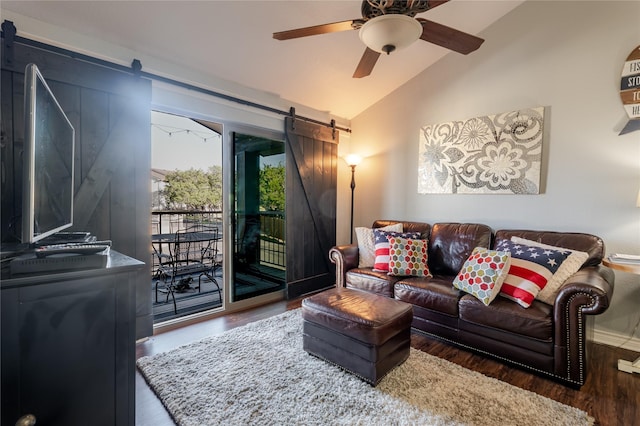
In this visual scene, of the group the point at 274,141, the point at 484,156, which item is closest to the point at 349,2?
the point at 274,141

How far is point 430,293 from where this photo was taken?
8.55 feet

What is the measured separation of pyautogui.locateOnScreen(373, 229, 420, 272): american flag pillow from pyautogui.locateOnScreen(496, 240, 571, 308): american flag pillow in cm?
105

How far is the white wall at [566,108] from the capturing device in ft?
8.34

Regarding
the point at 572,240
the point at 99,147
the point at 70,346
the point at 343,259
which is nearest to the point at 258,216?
the point at 343,259

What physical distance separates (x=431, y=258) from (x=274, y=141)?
228 centimetres

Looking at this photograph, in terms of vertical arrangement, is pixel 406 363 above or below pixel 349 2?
below

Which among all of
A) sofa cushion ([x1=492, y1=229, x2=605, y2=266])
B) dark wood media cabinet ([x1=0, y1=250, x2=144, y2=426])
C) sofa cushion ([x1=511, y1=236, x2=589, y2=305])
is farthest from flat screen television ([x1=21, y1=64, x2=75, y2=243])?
sofa cushion ([x1=492, y1=229, x2=605, y2=266])

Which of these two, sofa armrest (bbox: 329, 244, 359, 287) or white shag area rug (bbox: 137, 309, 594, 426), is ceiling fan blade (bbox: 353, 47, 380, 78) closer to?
sofa armrest (bbox: 329, 244, 359, 287)

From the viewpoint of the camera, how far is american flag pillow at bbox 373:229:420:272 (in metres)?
3.13

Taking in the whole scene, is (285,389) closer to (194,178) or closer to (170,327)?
(170,327)

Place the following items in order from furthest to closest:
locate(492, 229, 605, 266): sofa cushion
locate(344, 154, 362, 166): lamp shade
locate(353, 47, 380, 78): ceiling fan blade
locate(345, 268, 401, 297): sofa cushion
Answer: locate(344, 154, 362, 166): lamp shade < locate(345, 268, 401, 297): sofa cushion < locate(492, 229, 605, 266): sofa cushion < locate(353, 47, 380, 78): ceiling fan blade

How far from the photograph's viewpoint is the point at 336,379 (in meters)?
2.00

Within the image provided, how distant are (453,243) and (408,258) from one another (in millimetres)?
554

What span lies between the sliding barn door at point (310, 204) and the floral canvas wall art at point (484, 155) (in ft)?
4.06
